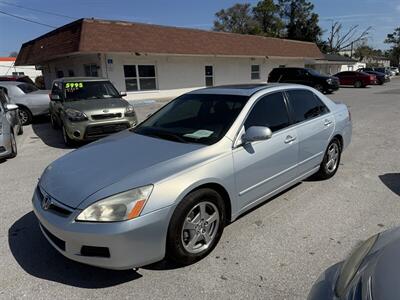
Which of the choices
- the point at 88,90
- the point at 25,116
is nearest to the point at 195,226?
the point at 88,90

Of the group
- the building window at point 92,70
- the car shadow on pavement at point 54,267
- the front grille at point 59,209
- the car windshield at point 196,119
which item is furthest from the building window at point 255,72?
the front grille at point 59,209

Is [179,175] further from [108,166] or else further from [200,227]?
[108,166]

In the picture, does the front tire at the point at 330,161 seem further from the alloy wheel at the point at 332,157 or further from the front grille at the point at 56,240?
the front grille at the point at 56,240

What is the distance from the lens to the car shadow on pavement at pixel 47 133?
838 cm

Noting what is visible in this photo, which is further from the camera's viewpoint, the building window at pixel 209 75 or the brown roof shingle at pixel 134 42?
the building window at pixel 209 75

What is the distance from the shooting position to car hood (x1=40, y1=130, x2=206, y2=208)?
2711 mm

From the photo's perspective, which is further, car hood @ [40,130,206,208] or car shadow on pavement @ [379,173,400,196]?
car shadow on pavement @ [379,173,400,196]

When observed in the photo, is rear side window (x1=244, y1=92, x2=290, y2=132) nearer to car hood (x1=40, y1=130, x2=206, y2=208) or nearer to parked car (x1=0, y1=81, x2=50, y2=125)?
car hood (x1=40, y1=130, x2=206, y2=208)

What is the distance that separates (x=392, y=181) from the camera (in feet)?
16.3

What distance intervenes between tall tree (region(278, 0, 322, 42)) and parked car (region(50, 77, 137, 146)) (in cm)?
4517

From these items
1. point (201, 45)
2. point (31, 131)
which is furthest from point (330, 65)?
point (31, 131)

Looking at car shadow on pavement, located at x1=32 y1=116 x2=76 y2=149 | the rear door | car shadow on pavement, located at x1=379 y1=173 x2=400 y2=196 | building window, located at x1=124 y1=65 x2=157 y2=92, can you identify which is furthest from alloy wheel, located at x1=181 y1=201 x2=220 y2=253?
building window, located at x1=124 y1=65 x2=157 y2=92

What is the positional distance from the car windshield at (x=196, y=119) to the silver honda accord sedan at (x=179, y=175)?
14mm

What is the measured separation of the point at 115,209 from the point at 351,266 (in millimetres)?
1694
